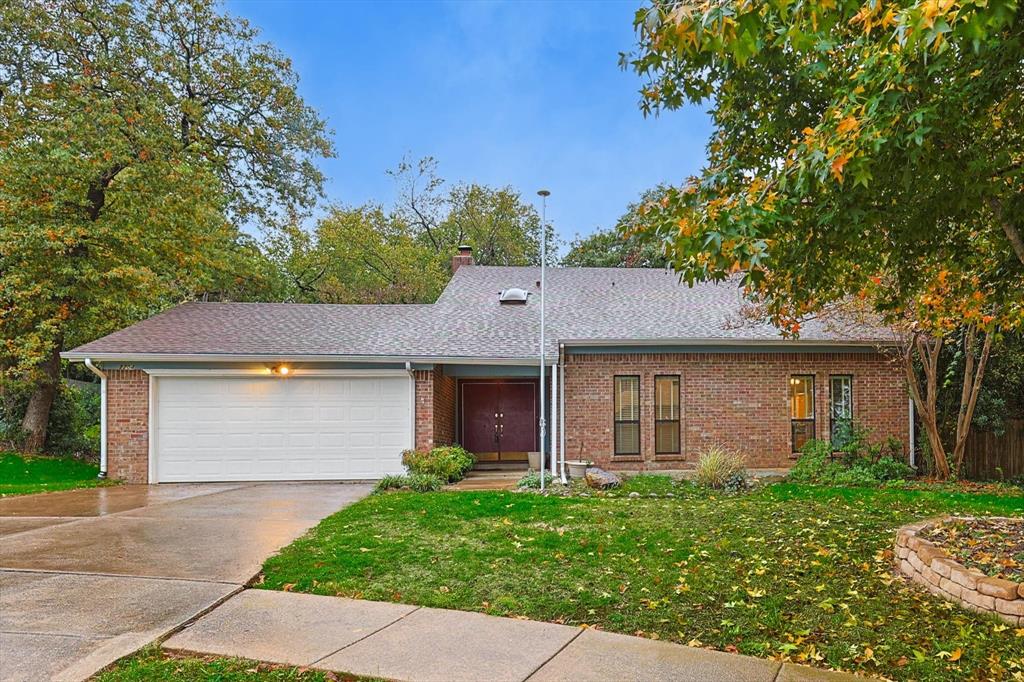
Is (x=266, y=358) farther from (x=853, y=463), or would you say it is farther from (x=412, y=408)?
(x=853, y=463)

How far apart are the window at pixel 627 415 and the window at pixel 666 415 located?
39 cm

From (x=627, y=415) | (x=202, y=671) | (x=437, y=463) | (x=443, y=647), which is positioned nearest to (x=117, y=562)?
(x=202, y=671)

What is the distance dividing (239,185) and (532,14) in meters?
20.3

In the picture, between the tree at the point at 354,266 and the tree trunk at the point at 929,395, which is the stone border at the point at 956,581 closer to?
the tree trunk at the point at 929,395

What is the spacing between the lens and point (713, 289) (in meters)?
16.8

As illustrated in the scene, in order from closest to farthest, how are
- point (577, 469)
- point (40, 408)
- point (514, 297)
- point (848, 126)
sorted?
point (848, 126), point (577, 469), point (40, 408), point (514, 297)

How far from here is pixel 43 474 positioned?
1338cm

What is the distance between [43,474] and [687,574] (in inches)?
537

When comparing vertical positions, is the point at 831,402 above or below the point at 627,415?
above

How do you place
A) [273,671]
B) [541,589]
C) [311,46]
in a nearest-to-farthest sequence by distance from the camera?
[273,671]
[541,589]
[311,46]

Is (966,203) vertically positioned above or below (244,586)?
above

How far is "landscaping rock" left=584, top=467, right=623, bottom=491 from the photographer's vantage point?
11.0 m

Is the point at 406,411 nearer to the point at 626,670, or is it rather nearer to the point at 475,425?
the point at 475,425

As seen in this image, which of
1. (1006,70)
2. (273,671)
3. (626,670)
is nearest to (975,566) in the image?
(626,670)
